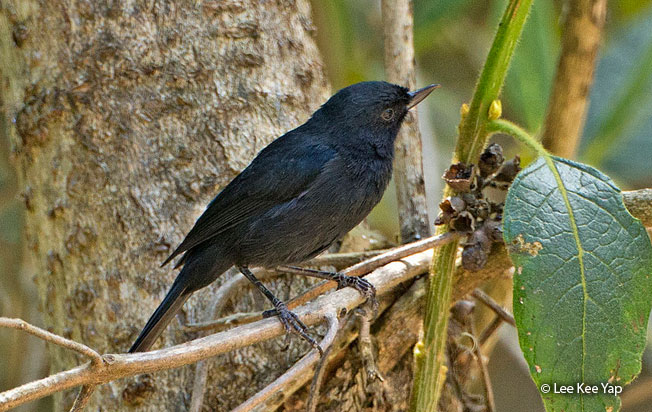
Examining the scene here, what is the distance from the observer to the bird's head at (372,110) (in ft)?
11.4

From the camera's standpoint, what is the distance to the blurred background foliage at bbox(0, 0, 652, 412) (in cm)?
445

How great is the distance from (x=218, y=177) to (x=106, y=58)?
0.67 metres

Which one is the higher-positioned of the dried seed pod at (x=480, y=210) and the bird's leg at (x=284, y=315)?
the dried seed pod at (x=480, y=210)

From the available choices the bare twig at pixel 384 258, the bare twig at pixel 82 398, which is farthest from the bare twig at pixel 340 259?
the bare twig at pixel 82 398

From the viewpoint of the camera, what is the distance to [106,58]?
3.11 m

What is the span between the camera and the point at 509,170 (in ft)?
9.30

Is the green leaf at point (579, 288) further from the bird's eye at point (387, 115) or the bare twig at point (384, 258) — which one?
the bird's eye at point (387, 115)

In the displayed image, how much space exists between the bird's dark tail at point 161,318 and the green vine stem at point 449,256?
901 millimetres

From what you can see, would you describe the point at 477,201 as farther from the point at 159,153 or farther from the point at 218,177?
the point at 159,153

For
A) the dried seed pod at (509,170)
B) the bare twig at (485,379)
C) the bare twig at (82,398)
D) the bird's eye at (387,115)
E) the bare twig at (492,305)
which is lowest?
the bare twig at (485,379)

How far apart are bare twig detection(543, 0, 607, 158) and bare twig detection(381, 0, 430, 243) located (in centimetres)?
76

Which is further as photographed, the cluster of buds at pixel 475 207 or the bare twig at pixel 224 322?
the bare twig at pixel 224 322

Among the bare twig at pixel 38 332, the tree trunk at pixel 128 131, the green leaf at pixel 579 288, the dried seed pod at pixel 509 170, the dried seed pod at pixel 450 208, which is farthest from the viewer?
the tree trunk at pixel 128 131

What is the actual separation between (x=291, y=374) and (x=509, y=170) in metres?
1.14
